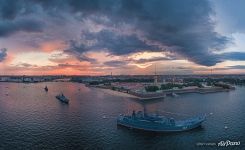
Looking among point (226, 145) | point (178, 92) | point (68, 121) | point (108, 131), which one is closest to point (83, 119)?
point (68, 121)

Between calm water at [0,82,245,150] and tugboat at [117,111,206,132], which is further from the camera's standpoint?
tugboat at [117,111,206,132]

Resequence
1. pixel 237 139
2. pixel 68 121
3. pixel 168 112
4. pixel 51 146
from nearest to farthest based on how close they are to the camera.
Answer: pixel 51 146 → pixel 237 139 → pixel 68 121 → pixel 168 112

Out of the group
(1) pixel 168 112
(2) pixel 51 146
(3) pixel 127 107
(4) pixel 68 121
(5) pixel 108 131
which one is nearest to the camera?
(2) pixel 51 146

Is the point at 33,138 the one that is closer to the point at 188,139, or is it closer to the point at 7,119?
the point at 7,119

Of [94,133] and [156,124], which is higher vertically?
[156,124]

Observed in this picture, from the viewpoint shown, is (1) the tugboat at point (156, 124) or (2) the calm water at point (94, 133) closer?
(2) the calm water at point (94, 133)

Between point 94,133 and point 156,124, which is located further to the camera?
point 156,124

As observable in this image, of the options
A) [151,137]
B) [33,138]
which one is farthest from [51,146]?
[151,137]

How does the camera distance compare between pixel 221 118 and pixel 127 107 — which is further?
pixel 127 107

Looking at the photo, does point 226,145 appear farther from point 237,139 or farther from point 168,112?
point 168,112
